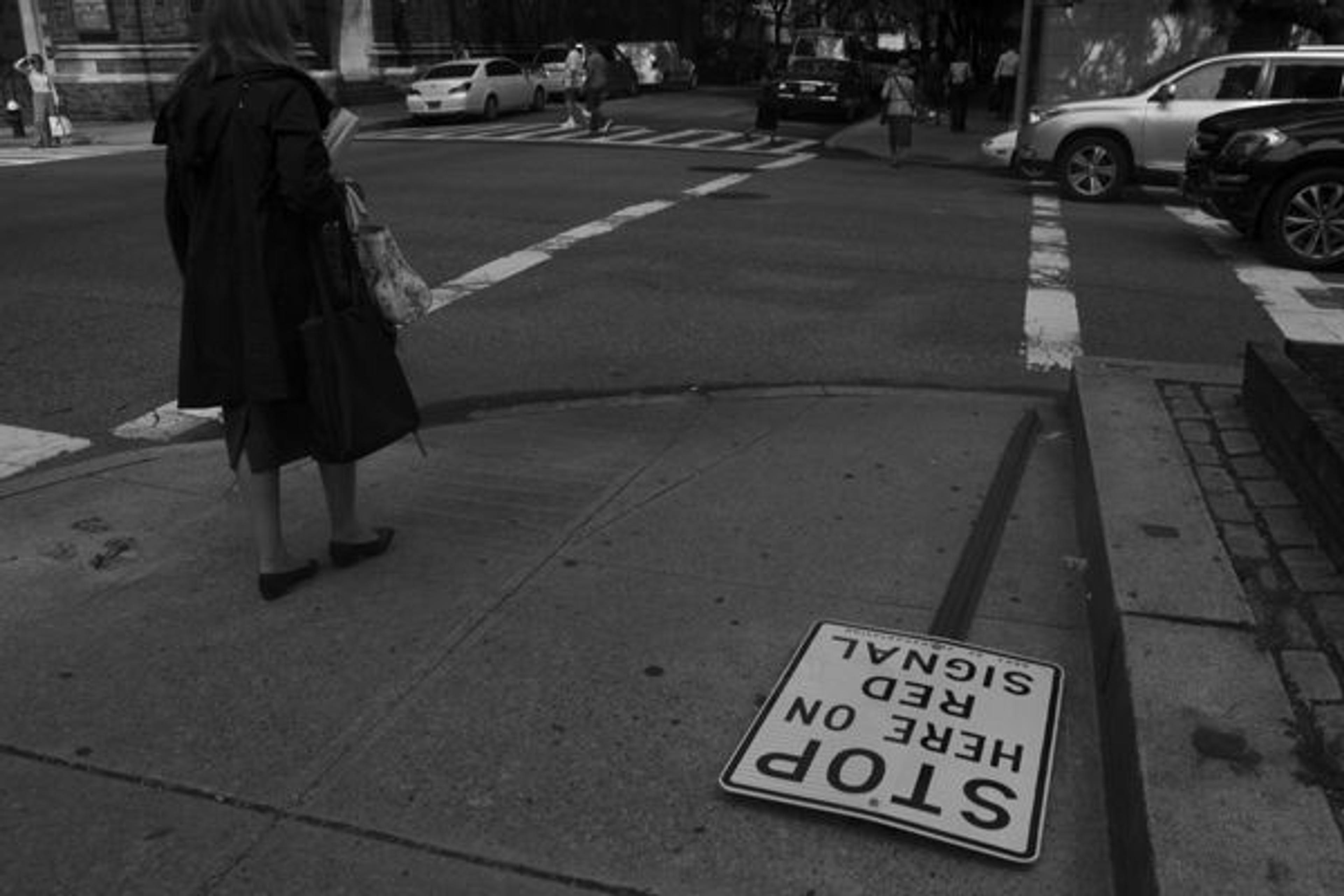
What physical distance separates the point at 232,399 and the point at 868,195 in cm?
1251

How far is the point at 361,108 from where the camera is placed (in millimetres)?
33938

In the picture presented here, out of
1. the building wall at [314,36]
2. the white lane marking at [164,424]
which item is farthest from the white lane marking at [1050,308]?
the building wall at [314,36]

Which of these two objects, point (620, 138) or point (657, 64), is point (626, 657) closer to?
point (620, 138)

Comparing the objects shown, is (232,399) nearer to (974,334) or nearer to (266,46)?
(266,46)

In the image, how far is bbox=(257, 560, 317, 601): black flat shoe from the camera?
4039 mm

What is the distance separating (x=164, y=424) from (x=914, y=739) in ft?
14.8

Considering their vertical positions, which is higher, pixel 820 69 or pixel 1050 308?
pixel 820 69

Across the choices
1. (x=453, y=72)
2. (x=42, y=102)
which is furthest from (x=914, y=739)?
(x=453, y=72)

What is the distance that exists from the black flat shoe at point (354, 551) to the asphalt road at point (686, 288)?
8.04ft

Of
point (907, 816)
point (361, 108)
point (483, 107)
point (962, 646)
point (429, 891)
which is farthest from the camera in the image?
point (361, 108)

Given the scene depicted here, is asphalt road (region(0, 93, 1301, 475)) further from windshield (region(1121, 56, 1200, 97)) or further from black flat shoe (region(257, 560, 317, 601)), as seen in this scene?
black flat shoe (region(257, 560, 317, 601))

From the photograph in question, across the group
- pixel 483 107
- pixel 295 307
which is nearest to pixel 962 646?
pixel 295 307

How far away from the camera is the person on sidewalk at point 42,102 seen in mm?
22891

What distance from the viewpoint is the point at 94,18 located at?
29.3 m
